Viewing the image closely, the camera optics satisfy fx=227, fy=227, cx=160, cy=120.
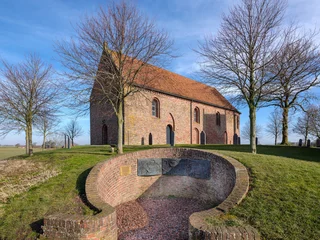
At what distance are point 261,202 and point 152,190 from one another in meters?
5.44

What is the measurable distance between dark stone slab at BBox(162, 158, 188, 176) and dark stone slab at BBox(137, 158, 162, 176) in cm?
23

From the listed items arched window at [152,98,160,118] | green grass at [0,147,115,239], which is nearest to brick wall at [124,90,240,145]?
arched window at [152,98,160,118]

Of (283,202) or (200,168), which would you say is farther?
(200,168)

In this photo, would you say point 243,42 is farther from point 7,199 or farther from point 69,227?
point 7,199

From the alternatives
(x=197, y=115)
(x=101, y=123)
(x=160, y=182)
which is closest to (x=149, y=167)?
(x=160, y=182)

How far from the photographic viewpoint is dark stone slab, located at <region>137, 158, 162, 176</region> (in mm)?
10114

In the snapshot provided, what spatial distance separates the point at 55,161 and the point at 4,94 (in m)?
6.05

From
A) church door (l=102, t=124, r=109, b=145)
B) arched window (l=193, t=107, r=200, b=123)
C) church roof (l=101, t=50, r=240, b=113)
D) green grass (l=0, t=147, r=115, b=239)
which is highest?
church roof (l=101, t=50, r=240, b=113)

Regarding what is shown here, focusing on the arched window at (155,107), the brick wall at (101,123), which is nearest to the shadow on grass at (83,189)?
the brick wall at (101,123)

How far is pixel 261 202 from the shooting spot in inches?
232

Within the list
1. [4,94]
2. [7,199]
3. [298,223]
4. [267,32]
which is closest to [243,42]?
[267,32]

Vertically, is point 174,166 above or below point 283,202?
above

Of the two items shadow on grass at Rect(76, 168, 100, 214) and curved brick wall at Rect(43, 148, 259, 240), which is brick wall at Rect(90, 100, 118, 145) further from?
shadow on grass at Rect(76, 168, 100, 214)

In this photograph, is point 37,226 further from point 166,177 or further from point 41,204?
point 166,177
